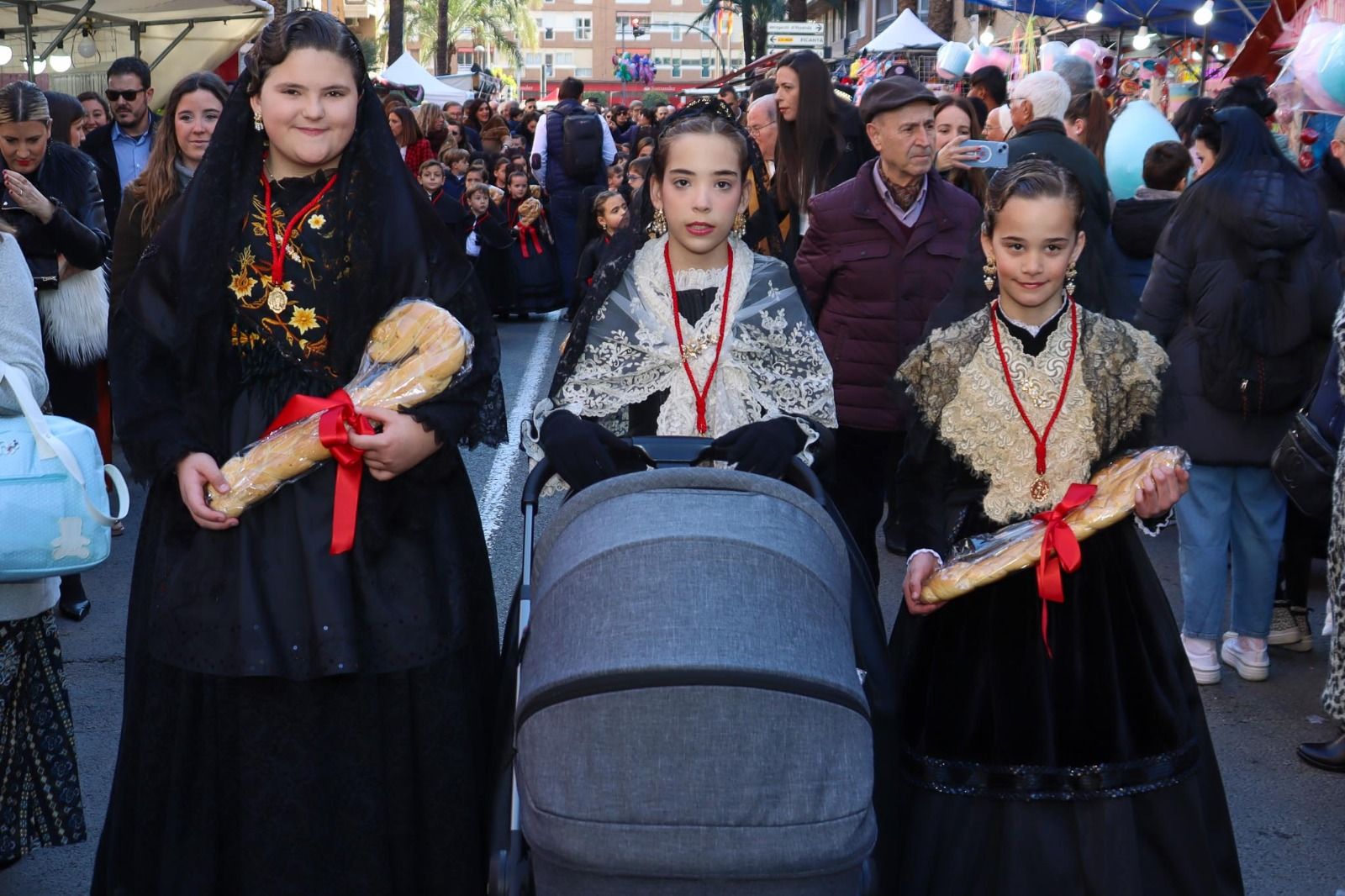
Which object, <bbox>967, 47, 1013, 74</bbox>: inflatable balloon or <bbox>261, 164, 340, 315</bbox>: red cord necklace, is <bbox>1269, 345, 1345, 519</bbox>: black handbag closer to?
<bbox>261, 164, 340, 315</bbox>: red cord necklace

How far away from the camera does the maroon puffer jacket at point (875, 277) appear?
229 inches

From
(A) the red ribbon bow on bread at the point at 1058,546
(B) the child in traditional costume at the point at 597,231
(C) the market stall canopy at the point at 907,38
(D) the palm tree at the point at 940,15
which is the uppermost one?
(D) the palm tree at the point at 940,15

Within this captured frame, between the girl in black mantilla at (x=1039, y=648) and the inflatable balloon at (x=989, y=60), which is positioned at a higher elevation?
the inflatable balloon at (x=989, y=60)

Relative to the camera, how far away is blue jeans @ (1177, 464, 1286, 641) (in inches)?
234

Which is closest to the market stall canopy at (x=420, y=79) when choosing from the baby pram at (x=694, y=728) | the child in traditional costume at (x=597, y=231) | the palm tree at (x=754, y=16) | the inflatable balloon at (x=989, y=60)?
the palm tree at (x=754, y=16)

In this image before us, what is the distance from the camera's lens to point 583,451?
138 inches

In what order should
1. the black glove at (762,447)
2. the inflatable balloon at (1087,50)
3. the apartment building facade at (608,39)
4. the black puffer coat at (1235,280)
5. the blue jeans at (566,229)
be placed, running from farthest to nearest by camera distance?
the apartment building facade at (608,39) → the blue jeans at (566,229) → the inflatable balloon at (1087,50) → the black puffer coat at (1235,280) → the black glove at (762,447)

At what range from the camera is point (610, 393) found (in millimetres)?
3977

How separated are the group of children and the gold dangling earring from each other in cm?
978

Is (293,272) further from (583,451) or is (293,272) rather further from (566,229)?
(566,229)

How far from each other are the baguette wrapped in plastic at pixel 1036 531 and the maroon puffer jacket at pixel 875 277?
210 cm

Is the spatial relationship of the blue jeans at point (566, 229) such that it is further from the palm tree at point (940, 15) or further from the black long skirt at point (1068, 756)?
the palm tree at point (940, 15)

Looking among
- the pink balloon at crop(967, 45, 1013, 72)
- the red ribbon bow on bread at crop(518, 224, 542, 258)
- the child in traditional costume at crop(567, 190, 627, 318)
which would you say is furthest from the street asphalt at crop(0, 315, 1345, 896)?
the pink balloon at crop(967, 45, 1013, 72)

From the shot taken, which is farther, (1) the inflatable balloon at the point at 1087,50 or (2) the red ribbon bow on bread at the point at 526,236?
(2) the red ribbon bow on bread at the point at 526,236
